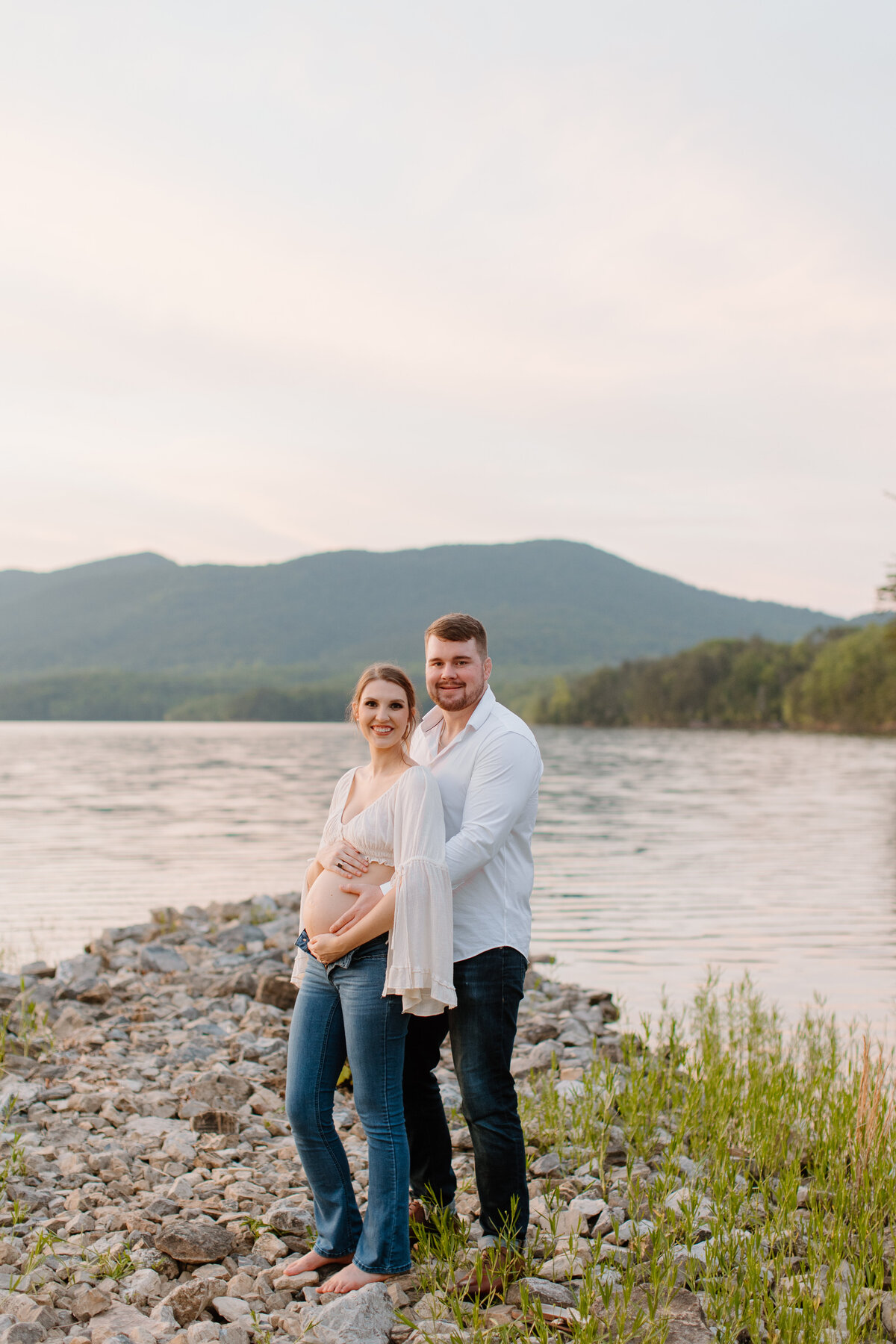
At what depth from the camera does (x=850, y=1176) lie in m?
5.77

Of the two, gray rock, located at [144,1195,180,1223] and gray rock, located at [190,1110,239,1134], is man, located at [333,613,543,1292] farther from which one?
gray rock, located at [190,1110,239,1134]

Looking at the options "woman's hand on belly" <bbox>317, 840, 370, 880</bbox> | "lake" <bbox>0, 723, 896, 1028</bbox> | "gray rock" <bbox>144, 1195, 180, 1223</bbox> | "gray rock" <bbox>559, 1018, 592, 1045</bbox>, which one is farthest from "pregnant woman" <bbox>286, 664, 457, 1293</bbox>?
"lake" <bbox>0, 723, 896, 1028</bbox>

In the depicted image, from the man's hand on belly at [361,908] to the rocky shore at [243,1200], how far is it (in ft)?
4.58

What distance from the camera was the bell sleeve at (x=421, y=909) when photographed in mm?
4172

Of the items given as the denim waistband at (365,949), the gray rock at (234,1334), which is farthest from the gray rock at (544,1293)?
the denim waistband at (365,949)

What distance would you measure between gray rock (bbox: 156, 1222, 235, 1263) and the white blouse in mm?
1409

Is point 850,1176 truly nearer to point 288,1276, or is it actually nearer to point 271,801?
point 288,1276

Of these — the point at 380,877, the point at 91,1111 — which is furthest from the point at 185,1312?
the point at 91,1111

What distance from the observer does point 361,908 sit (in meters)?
4.38

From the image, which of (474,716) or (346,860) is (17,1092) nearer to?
(346,860)

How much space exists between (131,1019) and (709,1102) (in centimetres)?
478

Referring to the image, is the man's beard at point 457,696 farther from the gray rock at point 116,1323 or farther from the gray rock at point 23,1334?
the gray rock at point 23,1334

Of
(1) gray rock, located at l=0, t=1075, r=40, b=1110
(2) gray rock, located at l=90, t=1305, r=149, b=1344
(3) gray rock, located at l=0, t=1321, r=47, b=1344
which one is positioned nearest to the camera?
(3) gray rock, located at l=0, t=1321, r=47, b=1344

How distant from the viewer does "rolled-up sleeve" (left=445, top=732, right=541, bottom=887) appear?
4.29 m
